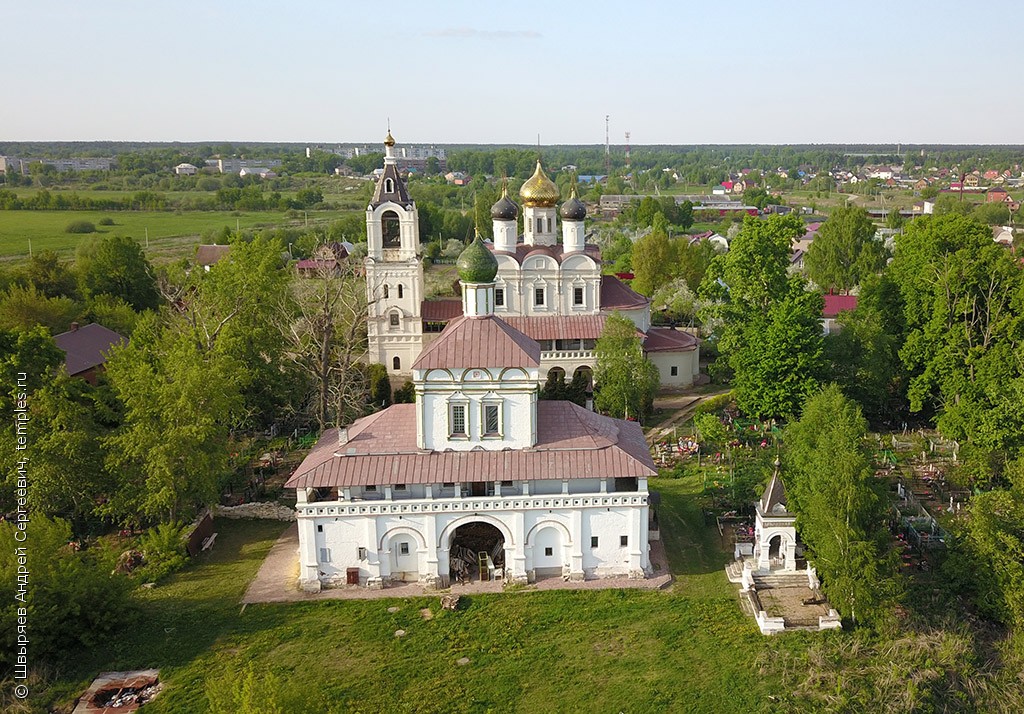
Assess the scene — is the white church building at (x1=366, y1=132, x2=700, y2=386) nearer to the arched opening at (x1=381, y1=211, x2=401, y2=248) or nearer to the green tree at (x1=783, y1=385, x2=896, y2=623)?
the arched opening at (x1=381, y1=211, x2=401, y2=248)

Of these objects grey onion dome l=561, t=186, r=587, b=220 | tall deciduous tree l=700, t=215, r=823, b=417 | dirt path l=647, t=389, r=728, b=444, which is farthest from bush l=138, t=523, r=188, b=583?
grey onion dome l=561, t=186, r=587, b=220

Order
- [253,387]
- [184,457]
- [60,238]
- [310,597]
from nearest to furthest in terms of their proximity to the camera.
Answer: [310,597] < [184,457] < [253,387] < [60,238]

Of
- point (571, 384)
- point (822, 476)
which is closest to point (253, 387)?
point (571, 384)

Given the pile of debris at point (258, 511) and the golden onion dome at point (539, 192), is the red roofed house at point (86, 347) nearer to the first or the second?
the pile of debris at point (258, 511)

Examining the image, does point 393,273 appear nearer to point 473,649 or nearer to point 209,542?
point 209,542

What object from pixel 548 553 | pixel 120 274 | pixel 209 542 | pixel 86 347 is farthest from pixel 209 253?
pixel 548 553

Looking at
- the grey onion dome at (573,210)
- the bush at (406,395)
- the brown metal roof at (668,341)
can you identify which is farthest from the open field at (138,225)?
the brown metal roof at (668,341)

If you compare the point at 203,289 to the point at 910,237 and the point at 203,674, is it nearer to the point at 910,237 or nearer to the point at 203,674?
the point at 203,674
